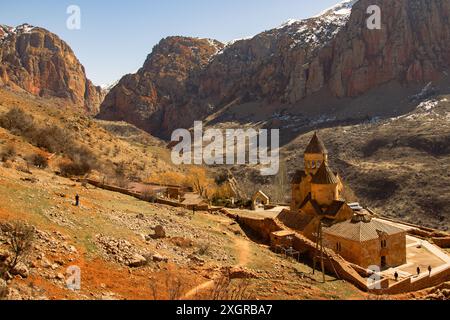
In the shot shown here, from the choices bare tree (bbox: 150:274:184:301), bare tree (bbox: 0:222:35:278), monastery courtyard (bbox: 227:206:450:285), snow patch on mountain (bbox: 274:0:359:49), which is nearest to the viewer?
bare tree (bbox: 0:222:35:278)

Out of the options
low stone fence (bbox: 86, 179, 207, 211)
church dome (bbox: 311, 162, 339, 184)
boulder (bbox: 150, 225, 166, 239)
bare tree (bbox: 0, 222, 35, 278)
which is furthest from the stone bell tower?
bare tree (bbox: 0, 222, 35, 278)

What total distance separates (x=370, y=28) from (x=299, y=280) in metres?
88.9

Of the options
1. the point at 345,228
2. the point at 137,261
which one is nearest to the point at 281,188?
the point at 345,228

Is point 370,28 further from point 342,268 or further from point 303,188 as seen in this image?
point 342,268

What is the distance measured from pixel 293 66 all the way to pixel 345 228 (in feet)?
290

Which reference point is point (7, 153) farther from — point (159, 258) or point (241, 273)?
point (241, 273)

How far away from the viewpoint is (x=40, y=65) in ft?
434

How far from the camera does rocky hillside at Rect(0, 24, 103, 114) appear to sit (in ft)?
406

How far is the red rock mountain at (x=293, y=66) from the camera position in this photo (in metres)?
90.8

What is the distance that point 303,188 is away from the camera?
30828 millimetres

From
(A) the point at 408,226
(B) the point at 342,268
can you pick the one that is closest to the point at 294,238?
(B) the point at 342,268

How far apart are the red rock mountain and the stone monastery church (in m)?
62.1

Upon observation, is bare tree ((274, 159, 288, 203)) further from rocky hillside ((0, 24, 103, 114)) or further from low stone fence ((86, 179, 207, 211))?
rocky hillside ((0, 24, 103, 114))
